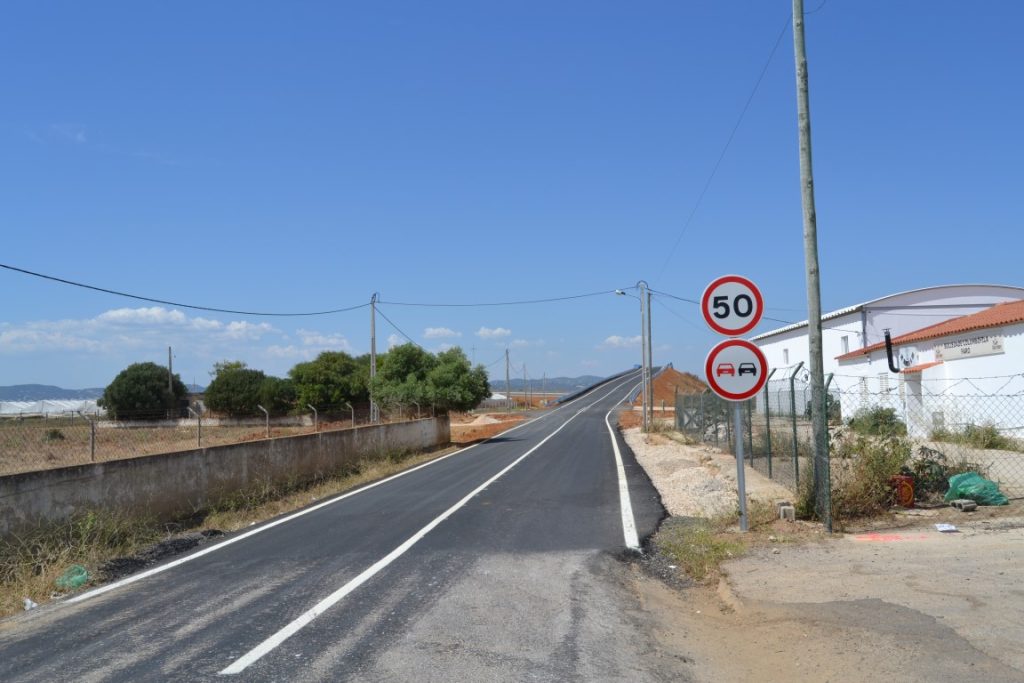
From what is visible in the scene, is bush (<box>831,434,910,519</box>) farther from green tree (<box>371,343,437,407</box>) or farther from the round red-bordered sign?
green tree (<box>371,343,437,407</box>)

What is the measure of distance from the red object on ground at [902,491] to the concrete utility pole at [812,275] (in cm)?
111

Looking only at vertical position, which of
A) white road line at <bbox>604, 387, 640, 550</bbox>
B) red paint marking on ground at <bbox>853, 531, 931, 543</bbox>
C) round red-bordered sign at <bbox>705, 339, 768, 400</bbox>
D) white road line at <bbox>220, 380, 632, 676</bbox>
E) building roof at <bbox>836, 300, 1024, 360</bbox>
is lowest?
white road line at <bbox>220, 380, 632, 676</bbox>

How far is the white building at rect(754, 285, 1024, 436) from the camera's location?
22656 mm

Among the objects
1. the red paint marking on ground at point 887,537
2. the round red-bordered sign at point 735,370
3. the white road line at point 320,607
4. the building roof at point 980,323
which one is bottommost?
the white road line at point 320,607

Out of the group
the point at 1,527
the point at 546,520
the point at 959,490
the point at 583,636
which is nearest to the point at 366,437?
the point at 546,520

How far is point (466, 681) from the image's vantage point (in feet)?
17.0

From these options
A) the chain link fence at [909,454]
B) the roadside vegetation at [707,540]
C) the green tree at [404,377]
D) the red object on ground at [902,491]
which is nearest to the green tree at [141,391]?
the green tree at [404,377]

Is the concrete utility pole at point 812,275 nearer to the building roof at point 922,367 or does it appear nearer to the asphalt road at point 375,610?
the asphalt road at point 375,610

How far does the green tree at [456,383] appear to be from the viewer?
131ft

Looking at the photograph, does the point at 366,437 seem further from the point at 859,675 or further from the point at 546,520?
the point at 859,675

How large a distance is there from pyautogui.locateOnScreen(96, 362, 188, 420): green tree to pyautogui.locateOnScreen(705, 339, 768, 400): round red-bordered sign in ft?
241

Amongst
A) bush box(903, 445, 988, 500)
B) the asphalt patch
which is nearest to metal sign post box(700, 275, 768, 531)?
bush box(903, 445, 988, 500)

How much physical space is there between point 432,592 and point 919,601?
394cm

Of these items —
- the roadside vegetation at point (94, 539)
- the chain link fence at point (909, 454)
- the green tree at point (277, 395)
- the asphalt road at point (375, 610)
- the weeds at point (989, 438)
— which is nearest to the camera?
the asphalt road at point (375, 610)
